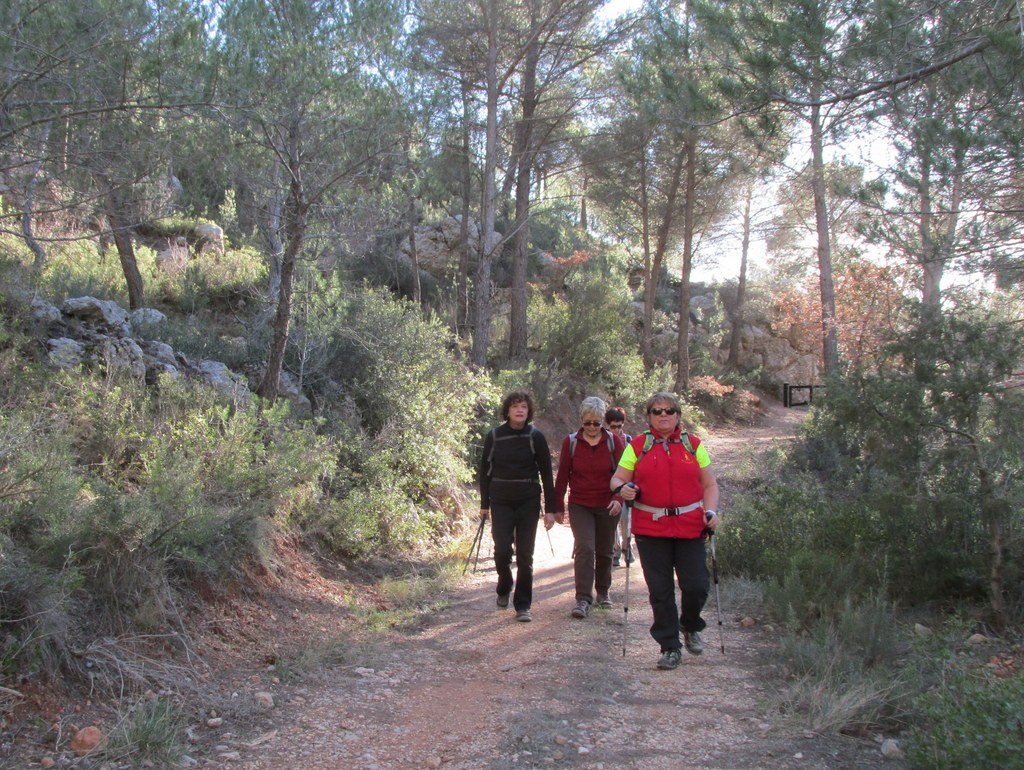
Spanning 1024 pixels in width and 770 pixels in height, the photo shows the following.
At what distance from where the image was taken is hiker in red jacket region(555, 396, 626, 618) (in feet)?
20.4

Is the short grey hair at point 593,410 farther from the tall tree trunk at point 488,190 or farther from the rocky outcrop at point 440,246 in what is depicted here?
the rocky outcrop at point 440,246

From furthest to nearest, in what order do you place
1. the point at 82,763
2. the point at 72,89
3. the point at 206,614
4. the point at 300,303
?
1. the point at 300,303
2. the point at 72,89
3. the point at 206,614
4. the point at 82,763

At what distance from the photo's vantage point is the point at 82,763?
345 cm

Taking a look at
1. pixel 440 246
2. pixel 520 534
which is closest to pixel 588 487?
pixel 520 534

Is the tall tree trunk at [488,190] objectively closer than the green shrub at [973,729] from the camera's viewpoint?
No

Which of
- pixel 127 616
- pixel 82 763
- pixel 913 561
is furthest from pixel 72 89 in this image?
pixel 913 561

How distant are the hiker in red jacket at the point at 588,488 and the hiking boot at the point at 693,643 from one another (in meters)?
1.14

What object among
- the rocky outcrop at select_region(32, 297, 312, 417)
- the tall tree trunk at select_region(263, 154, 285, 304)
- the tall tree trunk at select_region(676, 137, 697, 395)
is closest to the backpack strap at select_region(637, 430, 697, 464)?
the rocky outcrop at select_region(32, 297, 312, 417)

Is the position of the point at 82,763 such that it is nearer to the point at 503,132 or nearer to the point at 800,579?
the point at 800,579

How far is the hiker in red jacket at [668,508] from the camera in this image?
4.91 m

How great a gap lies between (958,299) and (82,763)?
7.02 meters

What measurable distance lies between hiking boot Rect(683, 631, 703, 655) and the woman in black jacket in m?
1.41

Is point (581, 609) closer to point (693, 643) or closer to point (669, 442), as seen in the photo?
point (693, 643)

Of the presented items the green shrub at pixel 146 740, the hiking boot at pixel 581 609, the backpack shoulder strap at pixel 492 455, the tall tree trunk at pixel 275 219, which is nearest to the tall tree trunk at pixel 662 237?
the tall tree trunk at pixel 275 219
